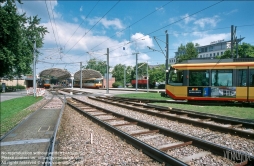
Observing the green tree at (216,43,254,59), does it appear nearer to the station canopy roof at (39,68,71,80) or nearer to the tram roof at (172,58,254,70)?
the tram roof at (172,58,254,70)

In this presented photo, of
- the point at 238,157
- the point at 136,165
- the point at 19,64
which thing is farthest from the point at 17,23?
the point at 238,157

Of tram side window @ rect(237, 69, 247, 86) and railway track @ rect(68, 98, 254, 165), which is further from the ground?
tram side window @ rect(237, 69, 247, 86)

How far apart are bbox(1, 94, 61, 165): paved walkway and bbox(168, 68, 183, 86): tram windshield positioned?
975 cm

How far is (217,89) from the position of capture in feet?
45.1

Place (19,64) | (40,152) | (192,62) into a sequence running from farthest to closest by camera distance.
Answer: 1. (19,64)
2. (192,62)
3. (40,152)

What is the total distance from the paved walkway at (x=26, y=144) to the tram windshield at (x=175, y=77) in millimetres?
9754

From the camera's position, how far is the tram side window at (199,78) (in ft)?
46.1

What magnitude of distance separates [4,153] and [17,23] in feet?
54.7

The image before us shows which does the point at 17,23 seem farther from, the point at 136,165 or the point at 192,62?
the point at 136,165

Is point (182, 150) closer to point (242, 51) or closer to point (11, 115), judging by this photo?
point (11, 115)

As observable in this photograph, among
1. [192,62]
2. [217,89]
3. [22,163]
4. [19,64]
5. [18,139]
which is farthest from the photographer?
[19,64]

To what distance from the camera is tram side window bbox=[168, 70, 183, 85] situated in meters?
14.6

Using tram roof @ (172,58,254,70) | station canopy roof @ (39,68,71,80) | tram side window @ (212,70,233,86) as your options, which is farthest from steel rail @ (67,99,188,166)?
station canopy roof @ (39,68,71,80)

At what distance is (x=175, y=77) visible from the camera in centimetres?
1497
